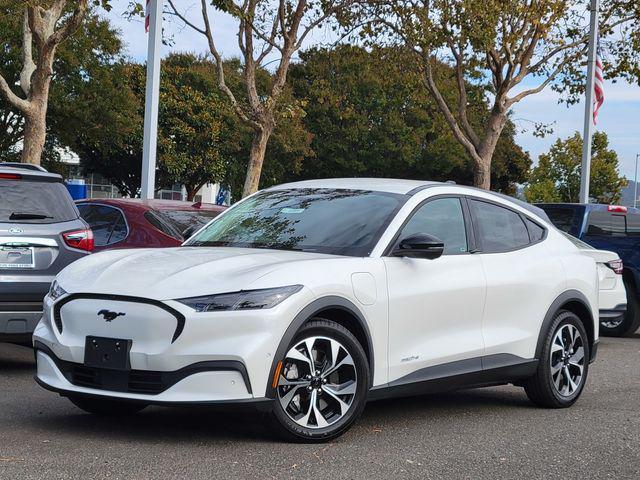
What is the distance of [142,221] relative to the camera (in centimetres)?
1024

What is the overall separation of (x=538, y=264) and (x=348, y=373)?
2210 mm

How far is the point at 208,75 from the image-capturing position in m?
56.9

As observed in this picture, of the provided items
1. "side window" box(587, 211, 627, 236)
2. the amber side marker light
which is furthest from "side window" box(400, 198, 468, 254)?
"side window" box(587, 211, 627, 236)

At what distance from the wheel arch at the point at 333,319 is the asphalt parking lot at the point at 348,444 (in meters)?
0.46

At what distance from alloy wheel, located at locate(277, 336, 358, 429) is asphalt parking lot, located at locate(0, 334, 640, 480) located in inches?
7.5

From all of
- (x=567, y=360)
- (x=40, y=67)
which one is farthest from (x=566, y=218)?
(x=40, y=67)

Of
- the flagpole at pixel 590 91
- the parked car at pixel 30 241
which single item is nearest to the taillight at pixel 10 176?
the parked car at pixel 30 241

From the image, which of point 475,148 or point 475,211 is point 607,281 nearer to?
point 475,211

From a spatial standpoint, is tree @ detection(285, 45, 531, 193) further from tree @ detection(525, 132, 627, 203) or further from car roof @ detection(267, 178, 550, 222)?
car roof @ detection(267, 178, 550, 222)

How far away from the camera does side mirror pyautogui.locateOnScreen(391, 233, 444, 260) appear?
632 cm

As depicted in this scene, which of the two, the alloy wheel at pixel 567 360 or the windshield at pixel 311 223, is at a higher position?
the windshield at pixel 311 223

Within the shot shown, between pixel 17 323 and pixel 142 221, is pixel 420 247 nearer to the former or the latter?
pixel 17 323

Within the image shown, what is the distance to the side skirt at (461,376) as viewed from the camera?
20.8 ft

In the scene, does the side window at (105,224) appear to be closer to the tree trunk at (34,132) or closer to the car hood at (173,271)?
the car hood at (173,271)
